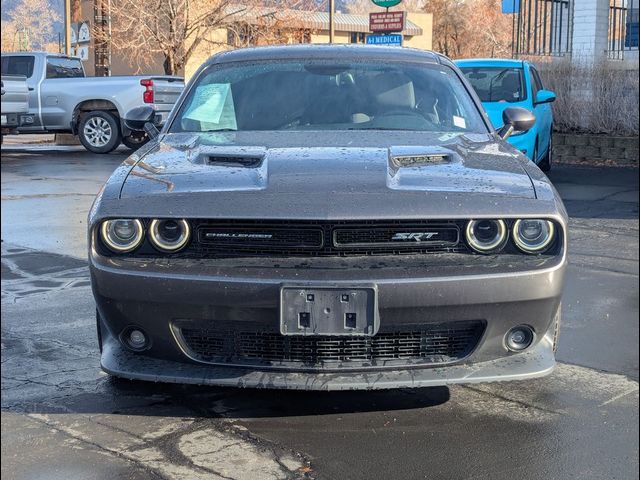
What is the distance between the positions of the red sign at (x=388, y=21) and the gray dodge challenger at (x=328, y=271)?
19.2 metres

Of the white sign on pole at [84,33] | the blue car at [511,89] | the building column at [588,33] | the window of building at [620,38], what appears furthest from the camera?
the white sign on pole at [84,33]

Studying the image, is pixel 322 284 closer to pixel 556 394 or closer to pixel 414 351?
pixel 414 351

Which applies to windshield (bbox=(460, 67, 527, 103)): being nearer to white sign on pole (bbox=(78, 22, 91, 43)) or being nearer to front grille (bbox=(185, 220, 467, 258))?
front grille (bbox=(185, 220, 467, 258))

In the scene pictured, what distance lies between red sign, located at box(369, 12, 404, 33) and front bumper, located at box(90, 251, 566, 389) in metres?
19.5

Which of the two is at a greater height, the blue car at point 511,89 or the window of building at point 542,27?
the window of building at point 542,27

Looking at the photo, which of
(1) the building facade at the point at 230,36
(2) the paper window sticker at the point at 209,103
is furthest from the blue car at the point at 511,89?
(1) the building facade at the point at 230,36

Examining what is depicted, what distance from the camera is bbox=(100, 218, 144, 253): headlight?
3.48 meters

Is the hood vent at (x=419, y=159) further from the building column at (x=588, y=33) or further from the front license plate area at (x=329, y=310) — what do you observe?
the building column at (x=588, y=33)

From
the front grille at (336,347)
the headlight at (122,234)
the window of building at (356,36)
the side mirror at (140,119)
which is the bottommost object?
the front grille at (336,347)

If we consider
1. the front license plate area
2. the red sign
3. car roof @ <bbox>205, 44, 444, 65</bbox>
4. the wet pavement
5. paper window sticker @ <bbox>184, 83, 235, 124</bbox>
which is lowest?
the wet pavement

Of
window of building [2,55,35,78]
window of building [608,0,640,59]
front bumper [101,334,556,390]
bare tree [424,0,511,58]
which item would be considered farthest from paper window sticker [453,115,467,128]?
bare tree [424,0,511,58]

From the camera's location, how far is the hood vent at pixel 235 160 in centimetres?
370

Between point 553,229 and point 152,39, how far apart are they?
754 inches

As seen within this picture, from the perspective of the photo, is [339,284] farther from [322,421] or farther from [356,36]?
[356,36]
